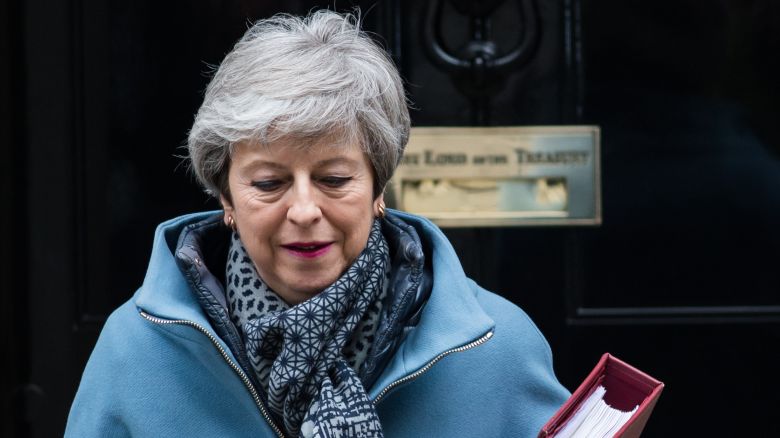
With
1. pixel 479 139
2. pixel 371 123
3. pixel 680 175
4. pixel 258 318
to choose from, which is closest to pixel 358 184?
pixel 371 123

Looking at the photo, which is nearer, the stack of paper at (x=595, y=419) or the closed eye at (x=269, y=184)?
the stack of paper at (x=595, y=419)

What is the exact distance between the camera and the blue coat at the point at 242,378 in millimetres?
1990

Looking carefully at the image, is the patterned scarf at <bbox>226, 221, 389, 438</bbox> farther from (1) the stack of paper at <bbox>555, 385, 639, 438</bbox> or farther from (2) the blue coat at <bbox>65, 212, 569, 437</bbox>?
(1) the stack of paper at <bbox>555, 385, 639, 438</bbox>

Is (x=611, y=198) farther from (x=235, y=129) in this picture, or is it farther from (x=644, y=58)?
(x=235, y=129)

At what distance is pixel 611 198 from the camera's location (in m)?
3.17

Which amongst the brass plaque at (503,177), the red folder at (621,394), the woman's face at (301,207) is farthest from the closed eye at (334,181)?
the brass plaque at (503,177)

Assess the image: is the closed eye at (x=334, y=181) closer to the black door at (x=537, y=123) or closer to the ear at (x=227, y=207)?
the ear at (x=227, y=207)

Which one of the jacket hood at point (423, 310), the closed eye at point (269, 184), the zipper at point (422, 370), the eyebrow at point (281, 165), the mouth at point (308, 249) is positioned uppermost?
the eyebrow at point (281, 165)

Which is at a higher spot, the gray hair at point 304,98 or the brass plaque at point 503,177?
the gray hair at point 304,98

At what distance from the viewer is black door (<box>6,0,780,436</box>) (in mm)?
3158

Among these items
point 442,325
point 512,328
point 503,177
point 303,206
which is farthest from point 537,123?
point 303,206

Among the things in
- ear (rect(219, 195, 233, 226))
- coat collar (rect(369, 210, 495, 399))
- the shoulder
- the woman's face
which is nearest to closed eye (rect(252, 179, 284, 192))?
the woman's face

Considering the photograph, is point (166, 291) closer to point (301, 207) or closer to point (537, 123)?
point (301, 207)

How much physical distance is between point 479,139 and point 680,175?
0.52m
